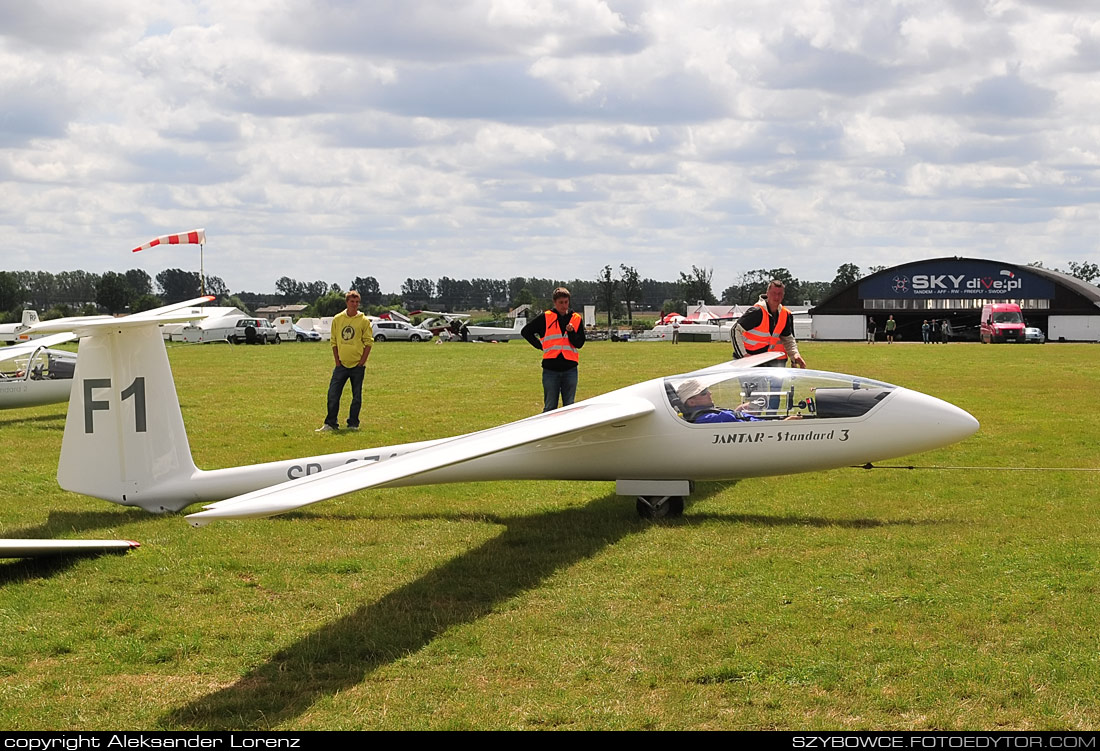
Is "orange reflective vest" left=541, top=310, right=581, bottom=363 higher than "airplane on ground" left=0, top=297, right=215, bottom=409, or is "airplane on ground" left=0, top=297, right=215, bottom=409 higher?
"orange reflective vest" left=541, top=310, right=581, bottom=363

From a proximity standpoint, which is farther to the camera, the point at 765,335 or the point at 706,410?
the point at 765,335

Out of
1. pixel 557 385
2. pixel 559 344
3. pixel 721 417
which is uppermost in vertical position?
pixel 559 344

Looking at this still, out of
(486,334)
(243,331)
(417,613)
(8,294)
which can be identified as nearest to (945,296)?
(486,334)

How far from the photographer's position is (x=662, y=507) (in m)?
9.00

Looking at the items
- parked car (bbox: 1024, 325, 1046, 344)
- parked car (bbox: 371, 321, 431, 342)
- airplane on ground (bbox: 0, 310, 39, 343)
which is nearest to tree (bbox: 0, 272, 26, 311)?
airplane on ground (bbox: 0, 310, 39, 343)

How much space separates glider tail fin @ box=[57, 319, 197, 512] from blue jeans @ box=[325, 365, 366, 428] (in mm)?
6048

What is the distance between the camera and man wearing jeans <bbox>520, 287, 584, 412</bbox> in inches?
464

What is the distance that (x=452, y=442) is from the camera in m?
8.27

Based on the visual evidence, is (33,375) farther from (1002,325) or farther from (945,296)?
(945,296)

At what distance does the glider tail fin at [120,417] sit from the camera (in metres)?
8.54

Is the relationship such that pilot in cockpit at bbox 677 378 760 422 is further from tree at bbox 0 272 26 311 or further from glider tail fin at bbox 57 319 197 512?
tree at bbox 0 272 26 311

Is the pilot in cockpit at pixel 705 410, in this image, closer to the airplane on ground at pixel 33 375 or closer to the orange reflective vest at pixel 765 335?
the orange reflective vest at pixel 765 335

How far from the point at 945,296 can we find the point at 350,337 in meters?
71.3
